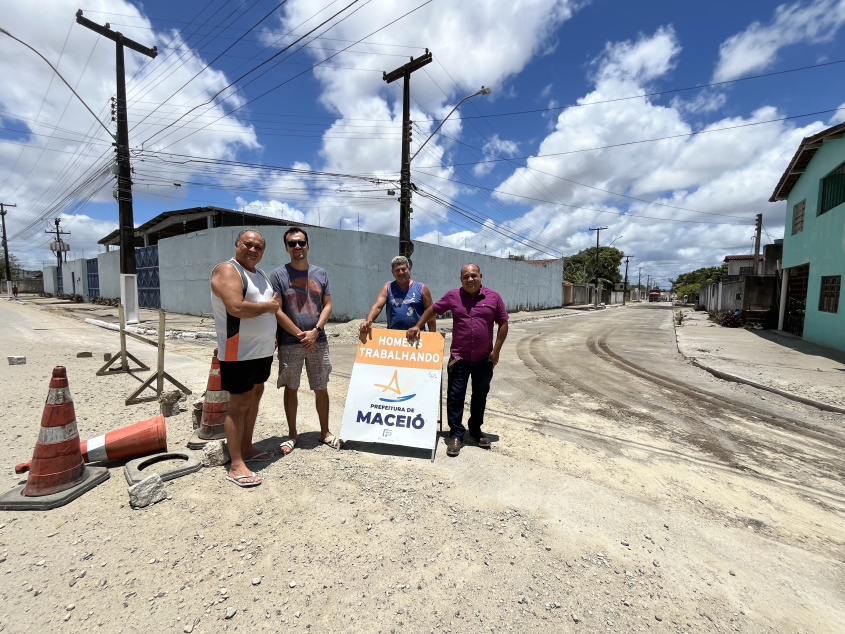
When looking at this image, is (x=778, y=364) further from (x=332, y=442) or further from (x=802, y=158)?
(x=332, y=442)

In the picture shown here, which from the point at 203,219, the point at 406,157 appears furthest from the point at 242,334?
the point at 203,219

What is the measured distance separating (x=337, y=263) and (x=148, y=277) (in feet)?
51.8

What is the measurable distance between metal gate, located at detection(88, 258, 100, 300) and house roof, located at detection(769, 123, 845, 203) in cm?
4545

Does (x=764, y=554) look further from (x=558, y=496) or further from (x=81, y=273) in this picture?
(x=81, y=273)

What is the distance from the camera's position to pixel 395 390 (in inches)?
147

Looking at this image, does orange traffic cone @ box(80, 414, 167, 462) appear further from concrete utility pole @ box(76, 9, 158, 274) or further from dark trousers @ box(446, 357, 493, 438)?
concrete utility pole @ box(76, 9, 158, 274)

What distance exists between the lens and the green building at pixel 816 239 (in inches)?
401

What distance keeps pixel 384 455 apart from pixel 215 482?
137 centimetres

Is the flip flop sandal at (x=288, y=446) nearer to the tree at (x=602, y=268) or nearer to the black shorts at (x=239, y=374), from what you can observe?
the black shorts at (x=239, y=374)

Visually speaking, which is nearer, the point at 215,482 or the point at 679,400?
the point at 215,482

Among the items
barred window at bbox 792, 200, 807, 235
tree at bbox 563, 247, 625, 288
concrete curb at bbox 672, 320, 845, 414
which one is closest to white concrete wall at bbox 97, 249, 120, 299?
concrete curb at bbox 672, 320, 845, 414

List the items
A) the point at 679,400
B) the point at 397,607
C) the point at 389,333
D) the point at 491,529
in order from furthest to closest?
the point at 679,400 < the point at 389,333 < the point at 491,529 < the point at 397,607

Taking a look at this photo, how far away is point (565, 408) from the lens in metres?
5.29

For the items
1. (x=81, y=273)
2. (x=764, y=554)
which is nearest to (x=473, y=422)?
(x=764, y=554)
